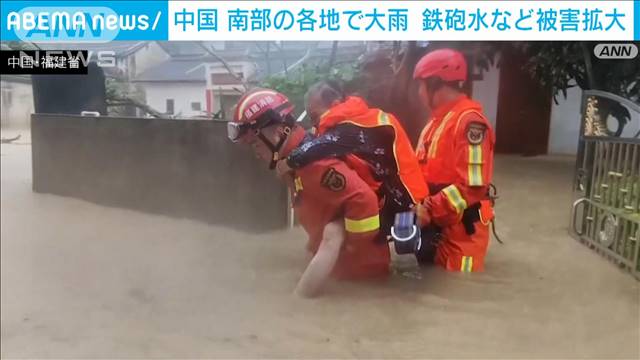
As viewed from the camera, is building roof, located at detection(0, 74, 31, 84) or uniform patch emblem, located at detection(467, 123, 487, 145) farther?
building roof, located at detection(0, 74, 31, 84)

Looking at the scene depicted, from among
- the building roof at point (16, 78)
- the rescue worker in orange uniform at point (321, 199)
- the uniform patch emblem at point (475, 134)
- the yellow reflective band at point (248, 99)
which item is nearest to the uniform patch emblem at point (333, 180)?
the rescue worker in orange uniform at point (321, 199)

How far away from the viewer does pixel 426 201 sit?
1.85 m

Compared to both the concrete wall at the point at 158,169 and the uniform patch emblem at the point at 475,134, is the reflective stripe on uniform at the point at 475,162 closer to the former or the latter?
the uniform patch emblem at the point at 475,134

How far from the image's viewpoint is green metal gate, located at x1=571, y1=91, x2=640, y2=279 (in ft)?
5.91

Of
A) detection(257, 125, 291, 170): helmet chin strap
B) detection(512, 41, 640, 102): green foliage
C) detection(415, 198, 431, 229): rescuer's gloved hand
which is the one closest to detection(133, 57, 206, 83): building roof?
detection(257, 125, 291, 170): helmet chin strap

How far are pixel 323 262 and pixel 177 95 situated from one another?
759 mm

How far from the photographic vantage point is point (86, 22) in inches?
70.5

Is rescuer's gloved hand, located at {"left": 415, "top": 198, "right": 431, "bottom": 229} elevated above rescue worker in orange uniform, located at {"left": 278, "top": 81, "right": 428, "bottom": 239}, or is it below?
below

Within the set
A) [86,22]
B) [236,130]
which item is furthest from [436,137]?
[86,22]

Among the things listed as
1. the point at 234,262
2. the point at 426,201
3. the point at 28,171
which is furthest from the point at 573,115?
the point at 28,171

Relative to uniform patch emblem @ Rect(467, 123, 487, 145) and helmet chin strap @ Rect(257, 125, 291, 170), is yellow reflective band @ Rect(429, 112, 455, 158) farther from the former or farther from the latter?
helmet chin strap @ Rect(257, 125, 291, 170)

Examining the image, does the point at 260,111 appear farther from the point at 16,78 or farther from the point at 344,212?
the point at 16,78

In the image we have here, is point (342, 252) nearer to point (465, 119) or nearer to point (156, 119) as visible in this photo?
point (465, 119)

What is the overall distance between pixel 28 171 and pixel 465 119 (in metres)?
1.60
